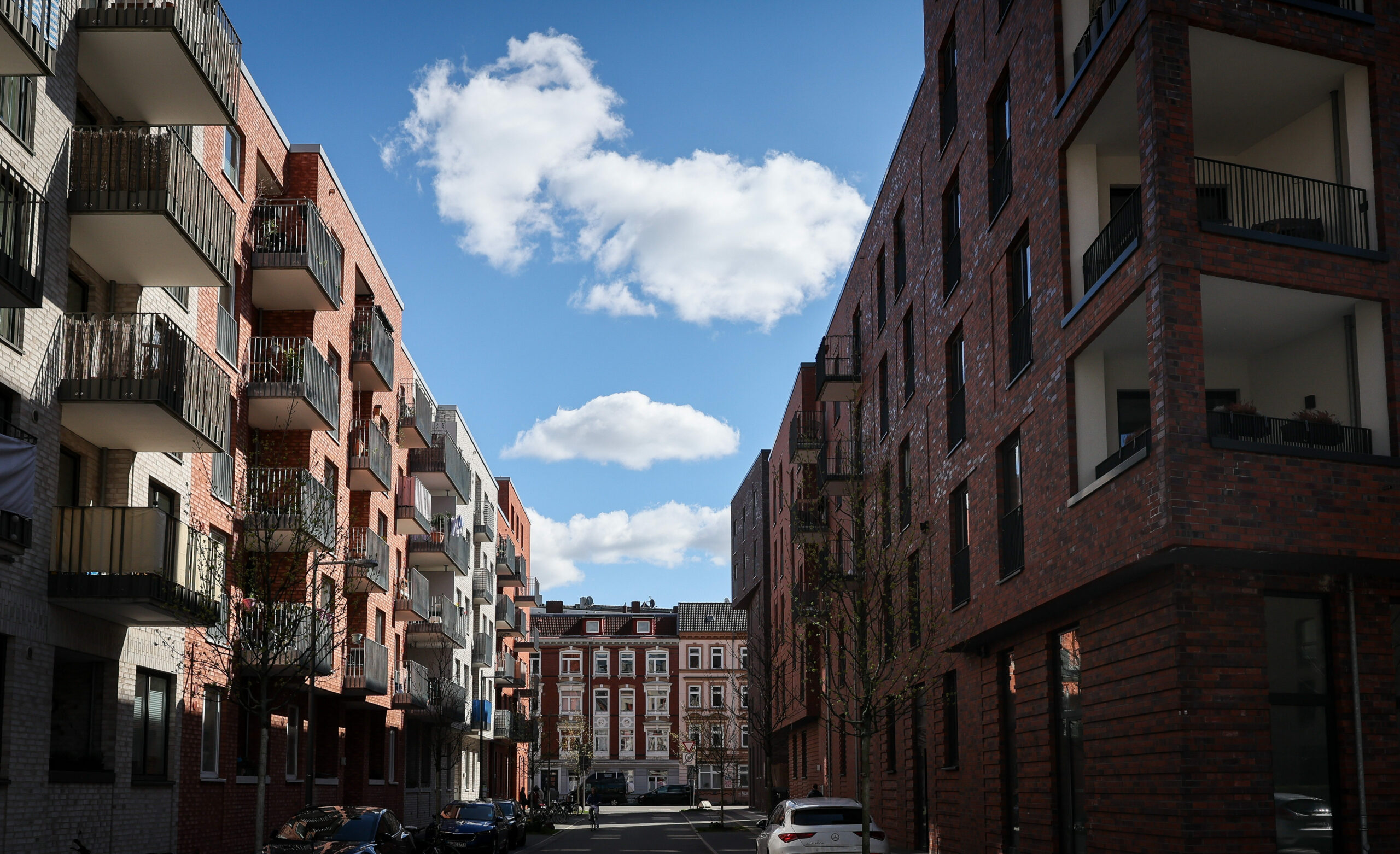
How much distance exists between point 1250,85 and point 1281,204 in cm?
154

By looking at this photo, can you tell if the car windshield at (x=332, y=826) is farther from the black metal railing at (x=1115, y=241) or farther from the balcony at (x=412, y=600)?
the balcony at (x=412, y=600)

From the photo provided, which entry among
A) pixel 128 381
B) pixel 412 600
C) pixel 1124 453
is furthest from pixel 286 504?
pixel 1124 453

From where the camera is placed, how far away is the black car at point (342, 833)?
18.1 meters

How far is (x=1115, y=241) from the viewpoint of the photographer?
1634 centimetres

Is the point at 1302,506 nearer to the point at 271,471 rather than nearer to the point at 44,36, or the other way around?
the point at 44,36

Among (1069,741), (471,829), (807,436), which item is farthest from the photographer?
(807,436)

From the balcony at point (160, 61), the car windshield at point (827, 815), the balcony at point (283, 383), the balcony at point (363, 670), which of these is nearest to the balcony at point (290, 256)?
the balcony at point (283, 383)

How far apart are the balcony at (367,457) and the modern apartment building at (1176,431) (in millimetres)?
14847

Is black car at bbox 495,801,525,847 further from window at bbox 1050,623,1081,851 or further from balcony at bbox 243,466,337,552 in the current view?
window at bbox 1050,623,1081,851

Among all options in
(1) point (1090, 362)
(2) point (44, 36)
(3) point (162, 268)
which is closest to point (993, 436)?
(1) point (1090, 362)

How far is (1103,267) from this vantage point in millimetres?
16641

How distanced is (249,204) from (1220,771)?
67.4ft

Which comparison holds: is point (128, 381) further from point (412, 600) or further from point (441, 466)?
point (441, 466)

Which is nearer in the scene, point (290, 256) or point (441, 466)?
point (290, 256)
